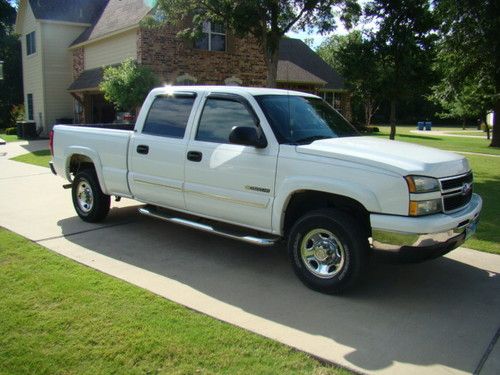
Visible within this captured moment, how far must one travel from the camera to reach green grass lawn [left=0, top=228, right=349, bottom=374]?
3.61 m

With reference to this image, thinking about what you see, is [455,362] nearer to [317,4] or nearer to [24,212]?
[24,212]

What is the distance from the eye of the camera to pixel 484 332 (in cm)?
421

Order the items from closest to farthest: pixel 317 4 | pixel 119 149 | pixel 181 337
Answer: pixel 181 337 → pixel 119 149 → pixel 317 4

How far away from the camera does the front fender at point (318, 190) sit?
179 inches

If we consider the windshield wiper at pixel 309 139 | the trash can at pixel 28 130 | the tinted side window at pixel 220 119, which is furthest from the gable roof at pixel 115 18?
the windshield wiper at pixel 309 139

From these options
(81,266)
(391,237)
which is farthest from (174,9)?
(391,237)

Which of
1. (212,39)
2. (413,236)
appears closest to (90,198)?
(413,236)

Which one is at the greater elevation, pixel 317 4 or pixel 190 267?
pixel 317 4

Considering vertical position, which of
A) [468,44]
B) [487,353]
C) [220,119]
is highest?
[468,44]

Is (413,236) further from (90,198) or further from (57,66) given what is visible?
(57,66)

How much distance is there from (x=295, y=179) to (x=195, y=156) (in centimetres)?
141

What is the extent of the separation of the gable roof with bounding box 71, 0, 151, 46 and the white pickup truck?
1610 cm

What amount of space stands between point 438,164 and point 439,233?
2.13 ft

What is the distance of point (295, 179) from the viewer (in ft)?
16.3
